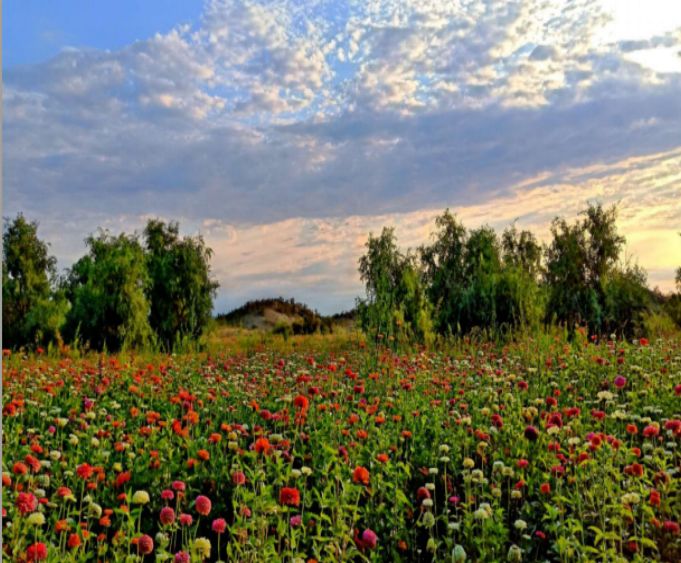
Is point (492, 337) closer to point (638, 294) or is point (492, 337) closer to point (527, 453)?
point (638, 294)

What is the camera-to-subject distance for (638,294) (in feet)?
48.4

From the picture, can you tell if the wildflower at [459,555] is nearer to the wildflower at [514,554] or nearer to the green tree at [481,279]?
the wildflower at [514,554]

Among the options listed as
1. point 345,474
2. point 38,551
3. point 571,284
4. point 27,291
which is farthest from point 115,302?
point 38,551

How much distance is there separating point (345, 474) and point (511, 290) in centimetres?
1101

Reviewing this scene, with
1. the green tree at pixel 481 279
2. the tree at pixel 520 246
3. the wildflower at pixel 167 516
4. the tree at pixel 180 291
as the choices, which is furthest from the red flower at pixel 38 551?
the tree at pixel 520 246

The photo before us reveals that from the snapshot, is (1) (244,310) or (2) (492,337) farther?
(1) (244,310)

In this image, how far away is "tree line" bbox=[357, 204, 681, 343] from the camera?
45.8 feet

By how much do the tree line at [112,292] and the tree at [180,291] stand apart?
2cm

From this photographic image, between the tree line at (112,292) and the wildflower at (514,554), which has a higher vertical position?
the tree line at (112,292)

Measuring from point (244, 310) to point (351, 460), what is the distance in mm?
22484

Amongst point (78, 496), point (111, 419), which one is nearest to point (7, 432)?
point (111, 419)

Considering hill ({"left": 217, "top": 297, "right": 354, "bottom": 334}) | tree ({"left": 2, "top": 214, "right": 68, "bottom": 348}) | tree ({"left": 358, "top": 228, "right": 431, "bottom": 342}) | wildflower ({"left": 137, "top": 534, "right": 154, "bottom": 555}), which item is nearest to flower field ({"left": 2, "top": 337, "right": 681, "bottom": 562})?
wildflower ({"left": 137, "top": 534, "right": 154, "bottom": 555})

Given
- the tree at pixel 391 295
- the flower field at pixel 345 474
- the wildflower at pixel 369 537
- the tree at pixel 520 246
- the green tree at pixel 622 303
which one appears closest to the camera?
the wildflower at pixel 369 537

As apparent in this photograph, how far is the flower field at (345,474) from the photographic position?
126 inches
